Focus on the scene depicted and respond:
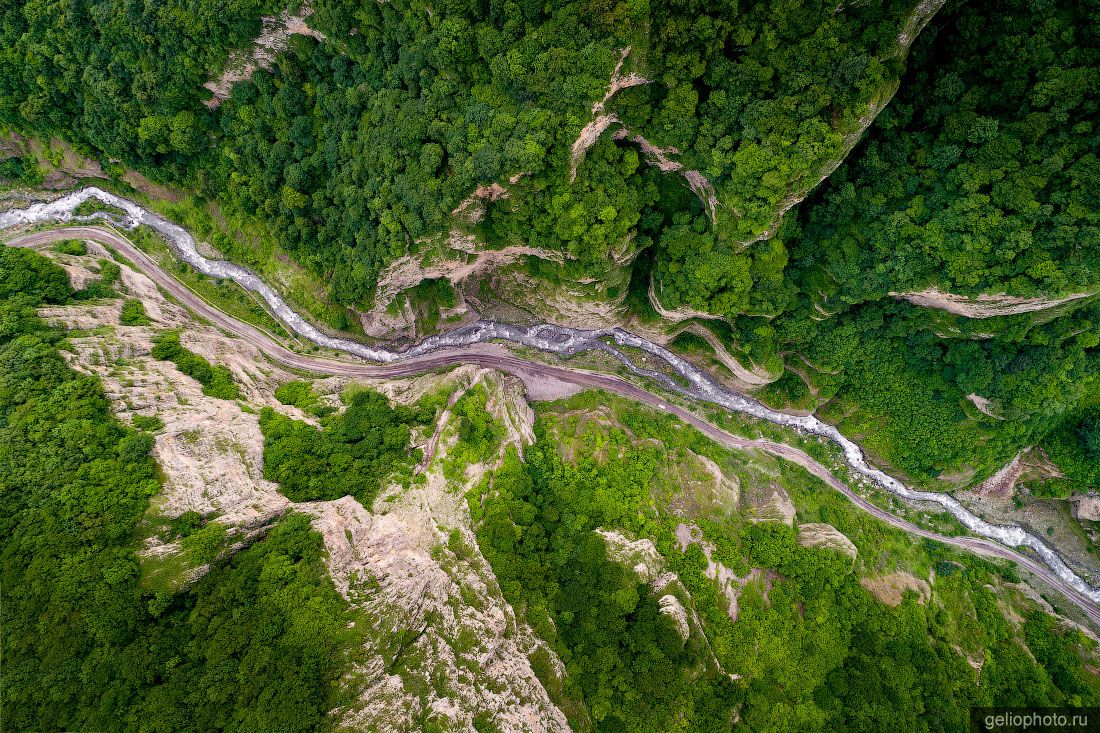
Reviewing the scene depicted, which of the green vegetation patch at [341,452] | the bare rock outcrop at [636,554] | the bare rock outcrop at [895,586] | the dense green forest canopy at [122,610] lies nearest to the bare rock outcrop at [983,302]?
the bare rock outcrop at [895,586]

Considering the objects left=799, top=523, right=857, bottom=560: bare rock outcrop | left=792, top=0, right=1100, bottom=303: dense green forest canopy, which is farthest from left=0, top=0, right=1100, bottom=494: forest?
left=799, top=523, right=857, bottom=560: bare rock outcrop

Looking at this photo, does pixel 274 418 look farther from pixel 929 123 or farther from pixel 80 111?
pixel 929 123

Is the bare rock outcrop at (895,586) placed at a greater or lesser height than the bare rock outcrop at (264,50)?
lesser

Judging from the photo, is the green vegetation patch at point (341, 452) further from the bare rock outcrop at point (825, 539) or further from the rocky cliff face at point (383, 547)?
the bare rock outcrop at point (825, 539)

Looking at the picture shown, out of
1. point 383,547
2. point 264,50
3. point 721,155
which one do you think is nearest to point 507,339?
point 383,547

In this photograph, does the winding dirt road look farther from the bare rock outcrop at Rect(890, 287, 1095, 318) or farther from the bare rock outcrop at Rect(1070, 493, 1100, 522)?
the bare rock outcrop at Rect(890, 287, 1095, 318)

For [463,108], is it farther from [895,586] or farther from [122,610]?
[895,586]
